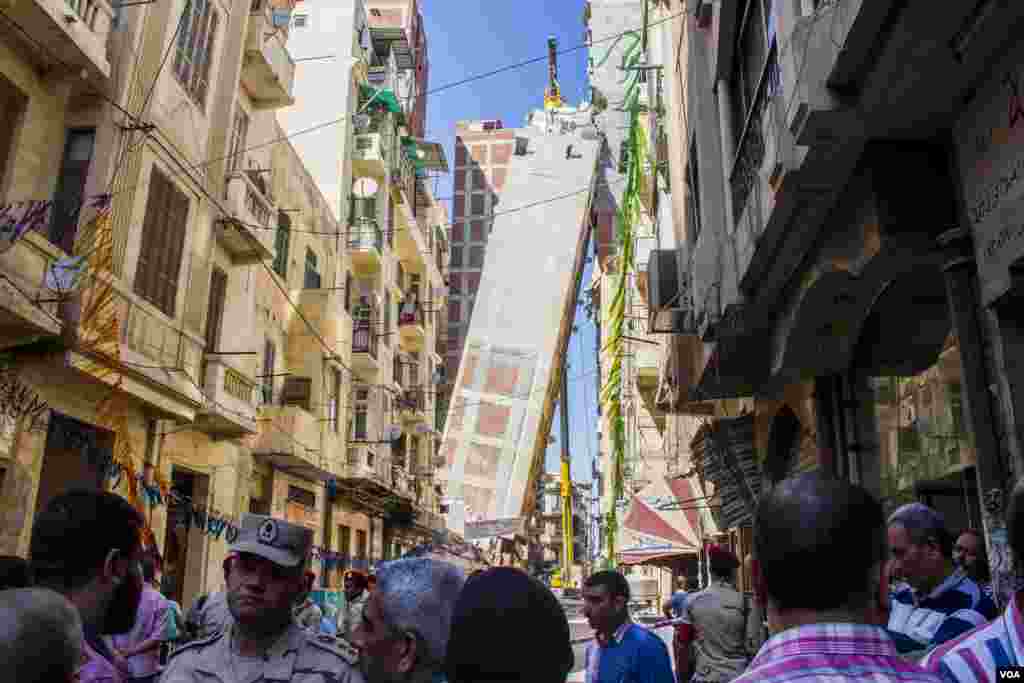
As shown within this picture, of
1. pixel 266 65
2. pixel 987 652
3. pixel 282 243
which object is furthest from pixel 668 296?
pixel 282 243

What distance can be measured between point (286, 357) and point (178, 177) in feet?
26.8

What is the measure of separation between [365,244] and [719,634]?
2041 cm

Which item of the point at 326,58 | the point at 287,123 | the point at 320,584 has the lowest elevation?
the point at 320,584

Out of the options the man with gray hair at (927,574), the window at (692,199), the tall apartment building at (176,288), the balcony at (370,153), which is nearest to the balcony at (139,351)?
the tall apartment building at (176,288)

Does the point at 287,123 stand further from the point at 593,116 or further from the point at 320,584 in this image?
the point at 593,116

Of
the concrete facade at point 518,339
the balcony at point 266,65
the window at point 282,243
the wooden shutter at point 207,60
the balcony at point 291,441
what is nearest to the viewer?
the wooden shutter at point 207,60

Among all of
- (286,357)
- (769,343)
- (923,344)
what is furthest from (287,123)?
(923,344)

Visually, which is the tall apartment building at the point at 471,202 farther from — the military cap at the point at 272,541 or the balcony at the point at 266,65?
the military cap at the point at 272,541

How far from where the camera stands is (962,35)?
393 cm

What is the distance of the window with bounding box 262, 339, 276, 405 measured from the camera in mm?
18312

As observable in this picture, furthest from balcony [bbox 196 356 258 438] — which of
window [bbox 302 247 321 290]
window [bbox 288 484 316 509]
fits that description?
window [bbox 302 247 321 290]

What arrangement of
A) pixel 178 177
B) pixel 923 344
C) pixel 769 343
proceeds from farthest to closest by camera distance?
pixel 178 177, pixel 769 343, pixel 923 344

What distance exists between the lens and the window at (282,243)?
1909 cm

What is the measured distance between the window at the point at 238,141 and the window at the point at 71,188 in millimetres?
3982
